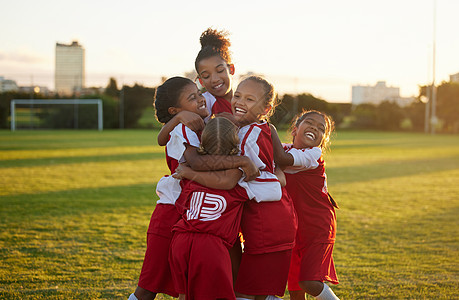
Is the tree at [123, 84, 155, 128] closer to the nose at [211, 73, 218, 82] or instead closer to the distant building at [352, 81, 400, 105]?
the distant building at [352, 81, 400, 105]

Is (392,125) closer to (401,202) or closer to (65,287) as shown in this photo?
(401,202)

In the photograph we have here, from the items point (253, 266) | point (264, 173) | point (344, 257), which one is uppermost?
point (264, 173)

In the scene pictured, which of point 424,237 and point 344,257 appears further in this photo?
point 424,237

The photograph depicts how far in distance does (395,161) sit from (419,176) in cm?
357

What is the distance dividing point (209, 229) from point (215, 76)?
1014 millimetres

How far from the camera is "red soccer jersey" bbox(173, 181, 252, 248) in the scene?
7.43ft

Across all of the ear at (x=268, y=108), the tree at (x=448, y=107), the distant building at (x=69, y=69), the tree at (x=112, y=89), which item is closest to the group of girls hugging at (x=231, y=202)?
the ear at (x=268, y=108)

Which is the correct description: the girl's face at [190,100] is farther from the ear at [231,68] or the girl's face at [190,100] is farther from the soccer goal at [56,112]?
the soccer goal at [56,112]

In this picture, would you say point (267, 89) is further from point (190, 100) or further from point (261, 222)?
point (261, 222)

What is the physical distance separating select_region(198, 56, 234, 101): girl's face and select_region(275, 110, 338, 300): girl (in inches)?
20.2

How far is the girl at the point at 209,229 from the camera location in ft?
7.22

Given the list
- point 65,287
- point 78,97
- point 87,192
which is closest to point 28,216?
point 87,192

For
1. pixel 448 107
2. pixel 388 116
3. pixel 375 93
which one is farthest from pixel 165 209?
pixel 448 107

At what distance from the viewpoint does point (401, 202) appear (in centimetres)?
804
